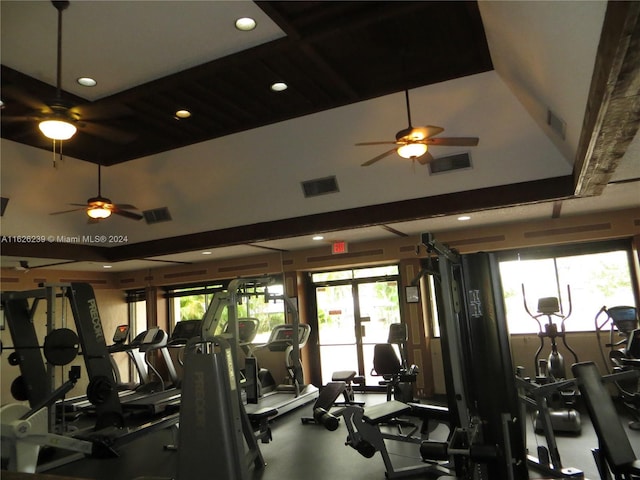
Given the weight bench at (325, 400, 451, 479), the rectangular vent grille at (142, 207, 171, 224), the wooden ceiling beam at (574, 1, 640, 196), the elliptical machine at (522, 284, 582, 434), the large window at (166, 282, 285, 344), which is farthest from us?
the large window at (166, 282, 285, 344)

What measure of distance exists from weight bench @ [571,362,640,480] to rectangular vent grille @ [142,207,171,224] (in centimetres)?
591

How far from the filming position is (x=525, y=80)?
3777mm

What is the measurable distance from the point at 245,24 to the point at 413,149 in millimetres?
1789

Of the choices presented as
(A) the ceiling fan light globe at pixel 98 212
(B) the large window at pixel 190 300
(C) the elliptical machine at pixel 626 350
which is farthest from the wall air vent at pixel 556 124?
(B) the large window at pixel 190 300

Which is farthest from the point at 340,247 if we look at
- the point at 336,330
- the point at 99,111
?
the point at 99,111

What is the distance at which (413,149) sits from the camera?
4172 mm

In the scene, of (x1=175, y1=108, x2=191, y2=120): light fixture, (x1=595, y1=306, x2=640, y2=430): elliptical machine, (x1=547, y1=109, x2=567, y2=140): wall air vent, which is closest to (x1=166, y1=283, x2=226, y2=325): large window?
(x1=175, y1=108, x2=191, y2=120): light fixture

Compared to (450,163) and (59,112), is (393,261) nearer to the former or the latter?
(450,163)

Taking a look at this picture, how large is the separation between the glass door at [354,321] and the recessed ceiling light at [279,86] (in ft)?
14.1

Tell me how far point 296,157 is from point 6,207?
13.1ft

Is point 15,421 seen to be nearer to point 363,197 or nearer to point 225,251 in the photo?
point 363,197

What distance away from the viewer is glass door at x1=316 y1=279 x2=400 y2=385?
25.9 ft

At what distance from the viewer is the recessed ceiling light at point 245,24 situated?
10.9ft

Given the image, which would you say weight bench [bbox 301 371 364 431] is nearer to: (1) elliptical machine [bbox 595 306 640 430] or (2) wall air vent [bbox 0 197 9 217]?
(1) elliptical machine [bbox 595 306 640 430]
